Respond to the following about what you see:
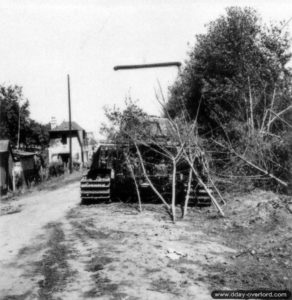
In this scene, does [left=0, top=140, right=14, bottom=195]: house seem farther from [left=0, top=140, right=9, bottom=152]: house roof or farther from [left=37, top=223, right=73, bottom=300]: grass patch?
[left=37, top=223, right=73, bottom=300]: grass patch

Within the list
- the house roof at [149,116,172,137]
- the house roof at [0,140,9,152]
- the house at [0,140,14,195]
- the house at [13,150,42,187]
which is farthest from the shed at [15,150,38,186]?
the house roof at [149,116,172,137]

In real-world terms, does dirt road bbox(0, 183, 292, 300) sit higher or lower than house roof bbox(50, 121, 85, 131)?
lower

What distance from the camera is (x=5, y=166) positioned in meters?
27.3

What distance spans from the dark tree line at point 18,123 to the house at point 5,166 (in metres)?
20.9

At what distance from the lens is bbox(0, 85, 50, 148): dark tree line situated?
4866 centimetres

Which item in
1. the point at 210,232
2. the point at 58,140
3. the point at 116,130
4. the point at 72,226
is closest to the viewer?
the point at 210,232

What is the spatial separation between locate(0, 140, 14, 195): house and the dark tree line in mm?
20921

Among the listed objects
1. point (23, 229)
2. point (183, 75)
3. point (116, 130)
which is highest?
point (183, 75)

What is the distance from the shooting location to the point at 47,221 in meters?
11.1

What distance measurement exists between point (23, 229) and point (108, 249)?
3.77m

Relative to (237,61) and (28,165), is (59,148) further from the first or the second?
(237,61)

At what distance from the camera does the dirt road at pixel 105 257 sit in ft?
17.7

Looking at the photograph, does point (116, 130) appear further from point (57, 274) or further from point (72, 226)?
point (57, 274)

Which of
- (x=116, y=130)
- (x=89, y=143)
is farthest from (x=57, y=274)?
(x=89, y=143)
